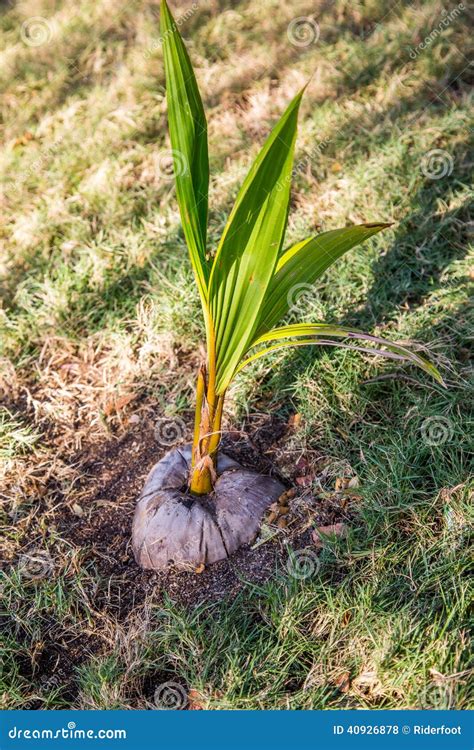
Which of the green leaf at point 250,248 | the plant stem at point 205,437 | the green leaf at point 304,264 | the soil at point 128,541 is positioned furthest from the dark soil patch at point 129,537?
the green leaf at point 304,264

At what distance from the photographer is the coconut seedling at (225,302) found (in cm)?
175

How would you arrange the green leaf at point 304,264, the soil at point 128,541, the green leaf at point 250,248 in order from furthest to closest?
the soil at point 128,541
the green leaf at point 304,264
the green leaf at point 250,248

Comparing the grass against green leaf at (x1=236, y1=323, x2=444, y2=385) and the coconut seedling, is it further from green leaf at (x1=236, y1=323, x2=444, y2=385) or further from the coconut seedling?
green leaf at (x1=236, y1=323, x2=444, y2=385)

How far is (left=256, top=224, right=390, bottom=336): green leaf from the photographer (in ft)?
5.86

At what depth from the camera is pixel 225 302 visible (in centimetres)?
194

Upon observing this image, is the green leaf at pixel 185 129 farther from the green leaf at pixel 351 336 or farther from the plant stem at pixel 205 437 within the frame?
the plant stem at pixel 205 437

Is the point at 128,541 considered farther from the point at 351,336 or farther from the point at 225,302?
the point at 351,336

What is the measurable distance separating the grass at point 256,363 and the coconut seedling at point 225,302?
0.20 meters

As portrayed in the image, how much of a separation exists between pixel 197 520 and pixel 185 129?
1160 millimetres

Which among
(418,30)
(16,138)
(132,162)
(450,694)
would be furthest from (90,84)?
(450,694)

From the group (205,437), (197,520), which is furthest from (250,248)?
(197,520)

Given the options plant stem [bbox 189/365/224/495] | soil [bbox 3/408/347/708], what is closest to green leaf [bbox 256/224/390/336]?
plant stem [bbox 189/365/224/495]

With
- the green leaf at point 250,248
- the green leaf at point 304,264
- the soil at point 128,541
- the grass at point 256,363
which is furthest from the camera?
the soil at point 128,541

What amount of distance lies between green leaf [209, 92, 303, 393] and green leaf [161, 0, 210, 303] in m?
0.13
